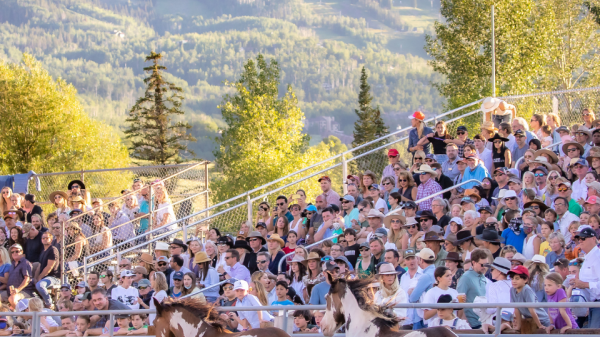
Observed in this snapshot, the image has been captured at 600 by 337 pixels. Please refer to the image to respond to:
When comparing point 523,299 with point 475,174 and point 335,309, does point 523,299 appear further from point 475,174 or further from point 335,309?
point 475,174

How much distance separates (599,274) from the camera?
23.8 ft

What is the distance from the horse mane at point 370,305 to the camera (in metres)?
5.12

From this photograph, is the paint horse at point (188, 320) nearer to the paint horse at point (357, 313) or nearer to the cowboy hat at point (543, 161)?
the paint horse at point (357, 313)

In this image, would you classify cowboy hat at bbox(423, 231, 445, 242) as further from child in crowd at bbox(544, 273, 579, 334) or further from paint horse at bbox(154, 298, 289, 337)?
paint horse at bbox(154, 298, 289, 337)

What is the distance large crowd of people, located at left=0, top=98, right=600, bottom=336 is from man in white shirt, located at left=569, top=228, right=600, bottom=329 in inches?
0.6

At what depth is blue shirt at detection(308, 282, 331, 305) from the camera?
8.04 metres

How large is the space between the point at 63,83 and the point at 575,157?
51442 mm

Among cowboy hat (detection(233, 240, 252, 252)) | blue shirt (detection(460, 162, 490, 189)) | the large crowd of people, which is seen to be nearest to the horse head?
the large crowd of people

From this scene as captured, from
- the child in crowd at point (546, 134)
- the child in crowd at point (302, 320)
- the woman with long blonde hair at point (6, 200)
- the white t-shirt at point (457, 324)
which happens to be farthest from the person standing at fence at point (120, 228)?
the white t-shirt at point (457, 324)

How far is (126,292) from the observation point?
956cm

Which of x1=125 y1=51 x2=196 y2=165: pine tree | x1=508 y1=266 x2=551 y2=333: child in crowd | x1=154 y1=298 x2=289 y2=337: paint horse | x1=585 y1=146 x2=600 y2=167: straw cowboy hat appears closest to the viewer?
x1=154 y1=298 x2=289 y2=337: paint horse

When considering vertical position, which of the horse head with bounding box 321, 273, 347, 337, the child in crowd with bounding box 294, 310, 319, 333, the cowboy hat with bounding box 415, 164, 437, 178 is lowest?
the child in crowd with bounding box 294, 310, 319, 333

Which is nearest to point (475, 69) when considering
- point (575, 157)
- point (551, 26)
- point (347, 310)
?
point (551, 26)

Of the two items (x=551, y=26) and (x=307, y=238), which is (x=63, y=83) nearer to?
(x=551, y=26)
